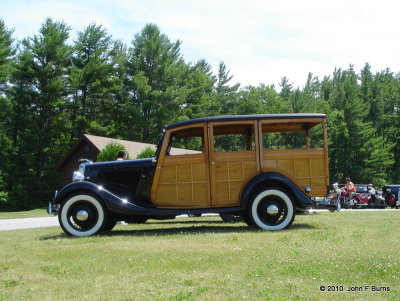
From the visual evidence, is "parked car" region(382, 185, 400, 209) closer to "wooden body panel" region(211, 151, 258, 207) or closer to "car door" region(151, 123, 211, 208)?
"wooden body panel" region(211, 151, 258, 207)

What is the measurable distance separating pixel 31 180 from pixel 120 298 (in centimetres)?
4061

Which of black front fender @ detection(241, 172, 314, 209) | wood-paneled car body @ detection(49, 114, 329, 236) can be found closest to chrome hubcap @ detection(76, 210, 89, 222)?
wood-paneled car body @ detection(49, 114, 329, 236)

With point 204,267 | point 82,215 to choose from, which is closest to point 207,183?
point 82,215

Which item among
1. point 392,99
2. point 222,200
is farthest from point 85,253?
point 392,99

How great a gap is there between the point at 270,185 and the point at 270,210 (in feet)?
1.67

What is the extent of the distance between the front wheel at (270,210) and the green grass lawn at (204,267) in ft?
3.48

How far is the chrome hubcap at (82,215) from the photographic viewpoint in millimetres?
8938

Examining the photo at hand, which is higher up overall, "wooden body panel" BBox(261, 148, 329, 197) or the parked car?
"wooden body panel" BBox(261, 148, 329, 197)

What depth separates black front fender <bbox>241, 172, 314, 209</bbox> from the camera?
8.99 m

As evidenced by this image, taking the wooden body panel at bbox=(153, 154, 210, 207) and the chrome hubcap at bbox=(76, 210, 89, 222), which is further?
the wooden body panel at bbox=(153, 154, 210, 207)

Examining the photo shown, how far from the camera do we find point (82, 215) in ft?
29.3

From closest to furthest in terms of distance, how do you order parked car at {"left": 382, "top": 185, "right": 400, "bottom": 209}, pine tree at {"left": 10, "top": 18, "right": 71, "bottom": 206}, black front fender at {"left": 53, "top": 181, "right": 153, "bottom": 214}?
1. black front fender at {"left": 53, "top": 181, "right": 153, "bottom": 214}
2. parked car at {"left": 382, "top": 185, "right": 400, "bottom": 209}
3. pine tree at {"left": 10, "top": 18, "right": 71, "bottom": 206}

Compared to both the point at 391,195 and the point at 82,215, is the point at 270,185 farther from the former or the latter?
the point at 391,195

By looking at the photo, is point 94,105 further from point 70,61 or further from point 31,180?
point 31,180
